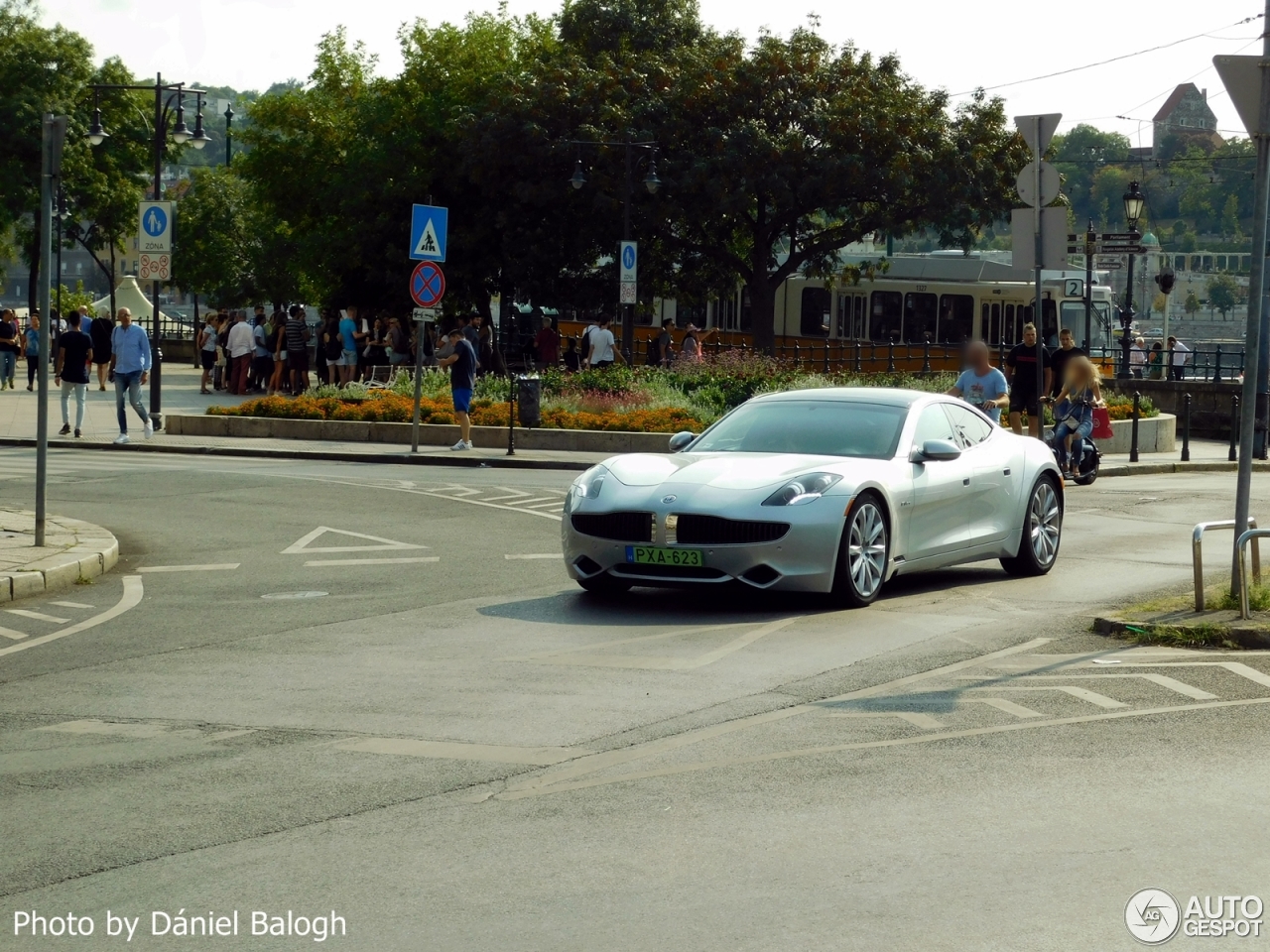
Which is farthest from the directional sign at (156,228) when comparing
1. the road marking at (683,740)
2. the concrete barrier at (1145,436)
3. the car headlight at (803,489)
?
the road marking at (683,740)

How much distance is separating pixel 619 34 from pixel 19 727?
1896 inches

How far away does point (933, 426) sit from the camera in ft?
41.2

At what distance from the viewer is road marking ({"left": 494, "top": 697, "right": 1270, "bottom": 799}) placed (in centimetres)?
643

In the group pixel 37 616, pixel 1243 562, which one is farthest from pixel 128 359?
pixel 1243 562

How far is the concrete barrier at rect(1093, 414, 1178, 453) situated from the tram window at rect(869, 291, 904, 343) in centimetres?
1692

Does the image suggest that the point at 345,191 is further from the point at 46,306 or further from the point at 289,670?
the point at 289,670

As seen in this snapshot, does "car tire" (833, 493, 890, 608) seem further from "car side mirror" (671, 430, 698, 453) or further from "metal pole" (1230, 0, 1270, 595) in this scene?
"metal pole" (1230, 0, 1270, 595)

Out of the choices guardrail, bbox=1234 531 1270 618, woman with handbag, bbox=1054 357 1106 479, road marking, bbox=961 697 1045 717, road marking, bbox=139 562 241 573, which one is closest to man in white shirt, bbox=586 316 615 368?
woman with handbag, bbox=1054 357 1106 479

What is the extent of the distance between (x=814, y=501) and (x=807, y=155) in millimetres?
33799

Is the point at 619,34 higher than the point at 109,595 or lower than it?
higher

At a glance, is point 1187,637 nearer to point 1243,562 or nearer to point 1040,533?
point 1243,562

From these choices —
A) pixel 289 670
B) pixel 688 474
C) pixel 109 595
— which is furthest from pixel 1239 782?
pixel 109 595

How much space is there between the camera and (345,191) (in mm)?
51812

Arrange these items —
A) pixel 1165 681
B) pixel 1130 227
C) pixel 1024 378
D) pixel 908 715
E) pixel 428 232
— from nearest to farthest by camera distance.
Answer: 1. pixel 908 715
2. pixel 1165 681
3. pixel 428 232
4. pixel 1024 378
5. pixel 1130 227
